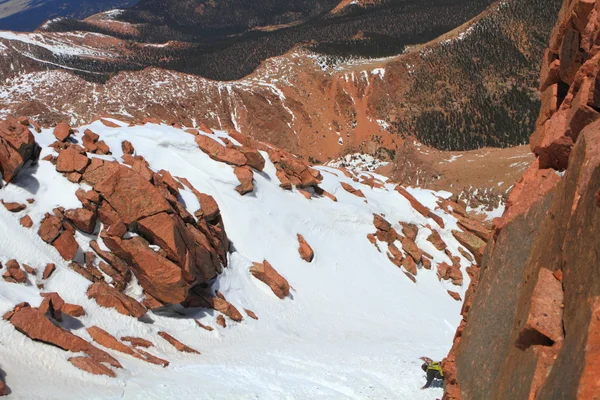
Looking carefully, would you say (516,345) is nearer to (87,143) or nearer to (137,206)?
(137,206)

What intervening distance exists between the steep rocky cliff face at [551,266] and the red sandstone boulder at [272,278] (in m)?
8.97

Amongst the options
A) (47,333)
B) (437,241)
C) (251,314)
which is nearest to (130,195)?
(251,314)

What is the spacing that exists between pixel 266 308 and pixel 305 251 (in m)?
4.59

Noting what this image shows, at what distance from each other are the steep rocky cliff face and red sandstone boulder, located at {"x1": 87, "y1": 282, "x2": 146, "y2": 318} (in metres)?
8.72

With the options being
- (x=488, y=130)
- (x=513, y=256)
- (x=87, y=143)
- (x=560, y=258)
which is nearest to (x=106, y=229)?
(x=87, y=143)

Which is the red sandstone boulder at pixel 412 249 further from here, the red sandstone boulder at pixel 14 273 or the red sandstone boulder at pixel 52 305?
the red sandstone boulder at pixel 14 273

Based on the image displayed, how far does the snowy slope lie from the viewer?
10.5m

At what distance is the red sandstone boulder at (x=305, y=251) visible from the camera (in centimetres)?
2166

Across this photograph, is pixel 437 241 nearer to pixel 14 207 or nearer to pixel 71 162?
pixel 71 162

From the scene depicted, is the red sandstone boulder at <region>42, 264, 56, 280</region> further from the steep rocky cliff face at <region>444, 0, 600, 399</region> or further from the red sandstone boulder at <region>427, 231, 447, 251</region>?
the red sandstone boulder at <region>427, 231, 447, 251</region>

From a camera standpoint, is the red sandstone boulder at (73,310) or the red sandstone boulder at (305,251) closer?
the red sandstone boulder at (73,310)

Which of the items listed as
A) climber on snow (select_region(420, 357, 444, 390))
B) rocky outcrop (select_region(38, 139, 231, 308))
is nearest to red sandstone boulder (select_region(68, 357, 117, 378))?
rocky outcrop (select_region(38, 139, 231, 308))

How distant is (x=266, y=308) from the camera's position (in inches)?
699

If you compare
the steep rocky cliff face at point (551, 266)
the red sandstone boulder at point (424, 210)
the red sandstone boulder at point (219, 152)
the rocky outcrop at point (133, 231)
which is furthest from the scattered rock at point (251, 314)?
the red sandstone boulder at point (424, 210)
